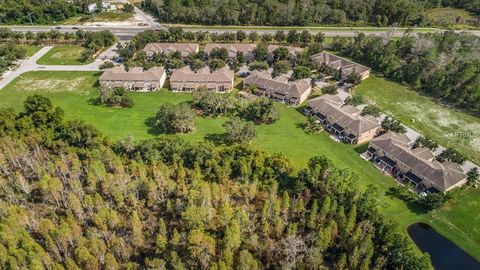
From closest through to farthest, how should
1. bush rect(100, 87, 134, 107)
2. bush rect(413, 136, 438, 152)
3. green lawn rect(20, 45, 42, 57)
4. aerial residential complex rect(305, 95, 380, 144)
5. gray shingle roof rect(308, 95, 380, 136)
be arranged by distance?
bush rect(413, 136, 438, 152), aerial residential complex rect(305, 95, 380, 144), gray shingle roof rect(308, 95, 380, 136), bush rect(100, 87, 134, 107), green lawn rect(20, 45, 42, 57)

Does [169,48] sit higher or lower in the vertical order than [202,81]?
higher

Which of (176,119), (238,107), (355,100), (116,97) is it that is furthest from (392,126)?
Answer: (116,97)

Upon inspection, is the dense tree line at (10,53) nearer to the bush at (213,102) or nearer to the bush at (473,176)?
the bush at (213,102)

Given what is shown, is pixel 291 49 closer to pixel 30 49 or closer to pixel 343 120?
pixel 343 120

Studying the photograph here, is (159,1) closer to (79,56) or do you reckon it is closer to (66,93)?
(79,56)

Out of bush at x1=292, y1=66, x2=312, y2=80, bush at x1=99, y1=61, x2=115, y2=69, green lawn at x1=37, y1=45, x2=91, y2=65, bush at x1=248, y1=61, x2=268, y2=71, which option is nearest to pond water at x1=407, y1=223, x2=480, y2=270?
bush at x1=292, y1=66, x2=312, y2=80

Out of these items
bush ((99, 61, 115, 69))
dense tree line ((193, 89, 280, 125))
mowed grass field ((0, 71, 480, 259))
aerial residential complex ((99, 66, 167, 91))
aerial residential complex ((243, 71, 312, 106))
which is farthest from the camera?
bush ((99, 61, 115, 69))

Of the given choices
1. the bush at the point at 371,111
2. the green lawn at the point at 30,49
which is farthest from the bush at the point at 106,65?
the bush at the point at 371,111

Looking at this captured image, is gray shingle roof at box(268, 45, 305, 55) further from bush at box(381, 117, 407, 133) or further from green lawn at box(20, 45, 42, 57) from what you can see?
green lawn at box(20, 45, 42, 57)
